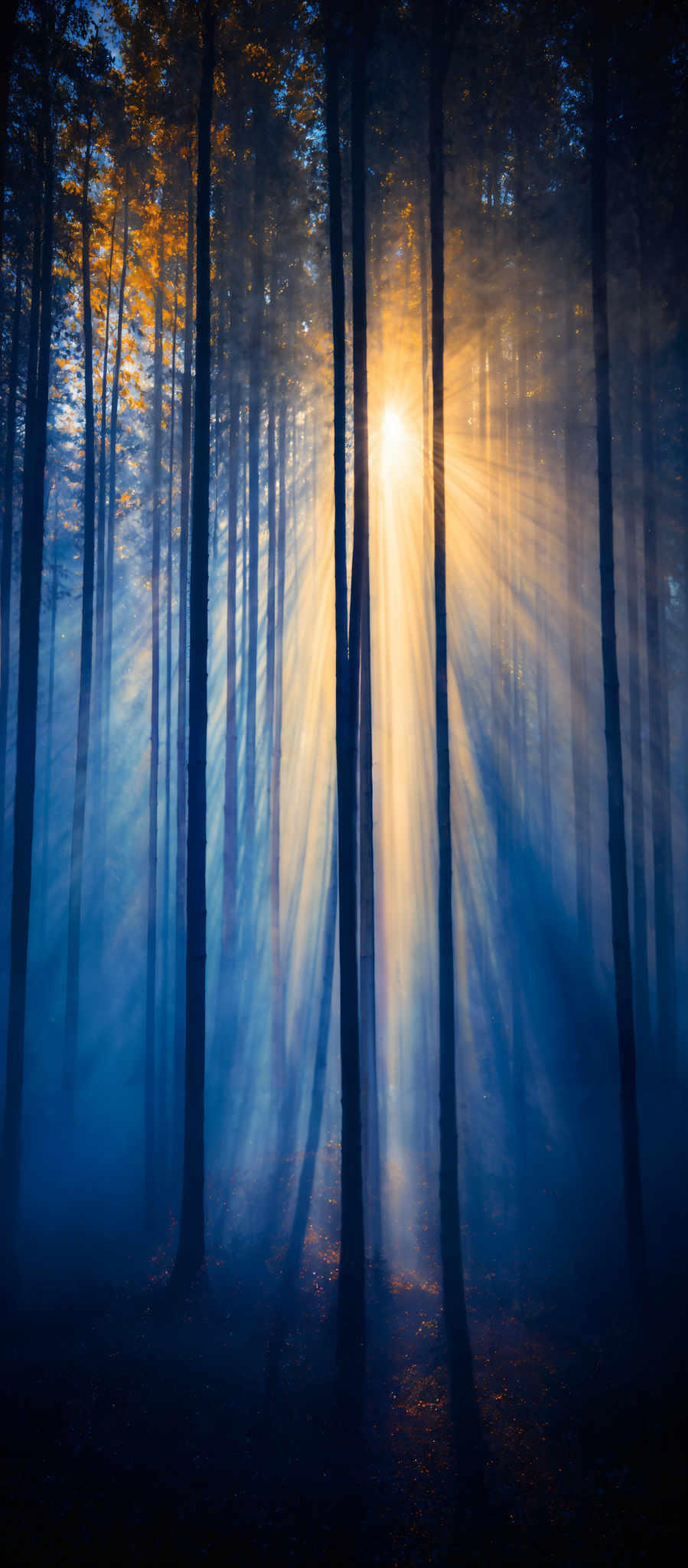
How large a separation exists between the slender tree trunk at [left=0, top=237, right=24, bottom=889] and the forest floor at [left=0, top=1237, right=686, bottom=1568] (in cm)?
1195

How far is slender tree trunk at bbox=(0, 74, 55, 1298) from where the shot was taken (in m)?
7.39

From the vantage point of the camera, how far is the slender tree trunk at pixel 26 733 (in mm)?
7395

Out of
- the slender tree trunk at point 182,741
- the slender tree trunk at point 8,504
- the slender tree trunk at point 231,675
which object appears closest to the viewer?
the slender tree trunk at point 8,504

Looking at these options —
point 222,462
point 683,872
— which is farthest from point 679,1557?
point 683,872

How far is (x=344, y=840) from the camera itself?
22.0 ft

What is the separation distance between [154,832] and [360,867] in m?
5.29

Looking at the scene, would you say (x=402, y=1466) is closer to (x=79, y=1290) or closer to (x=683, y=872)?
(x=79, y=1290)

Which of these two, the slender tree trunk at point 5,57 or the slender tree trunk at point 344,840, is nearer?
the slender tree trunk at point 344,840

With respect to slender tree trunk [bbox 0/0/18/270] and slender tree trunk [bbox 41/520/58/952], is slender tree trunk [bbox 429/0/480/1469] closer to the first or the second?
slender tree trunk [bbox 0/0/18/270]

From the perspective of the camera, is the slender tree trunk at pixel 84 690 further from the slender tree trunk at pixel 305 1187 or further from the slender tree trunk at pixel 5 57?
the slender tree trunk at pixel 305 1187

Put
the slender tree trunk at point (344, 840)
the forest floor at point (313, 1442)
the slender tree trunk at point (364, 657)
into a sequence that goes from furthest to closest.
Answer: the slender tree trunk at point (364, 657) < the slender tree trunk at point (344, 840) < the forest floor at point (313, 1442)

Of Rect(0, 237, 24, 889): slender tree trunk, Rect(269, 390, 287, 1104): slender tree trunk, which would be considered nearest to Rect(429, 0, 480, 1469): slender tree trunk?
Rect(269, 390, 287, 1104): slender tree trunk

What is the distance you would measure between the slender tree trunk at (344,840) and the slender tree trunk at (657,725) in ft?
19.7

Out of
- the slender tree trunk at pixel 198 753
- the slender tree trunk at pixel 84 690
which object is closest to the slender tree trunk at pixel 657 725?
the slender tree trunk at pixel 198 753
